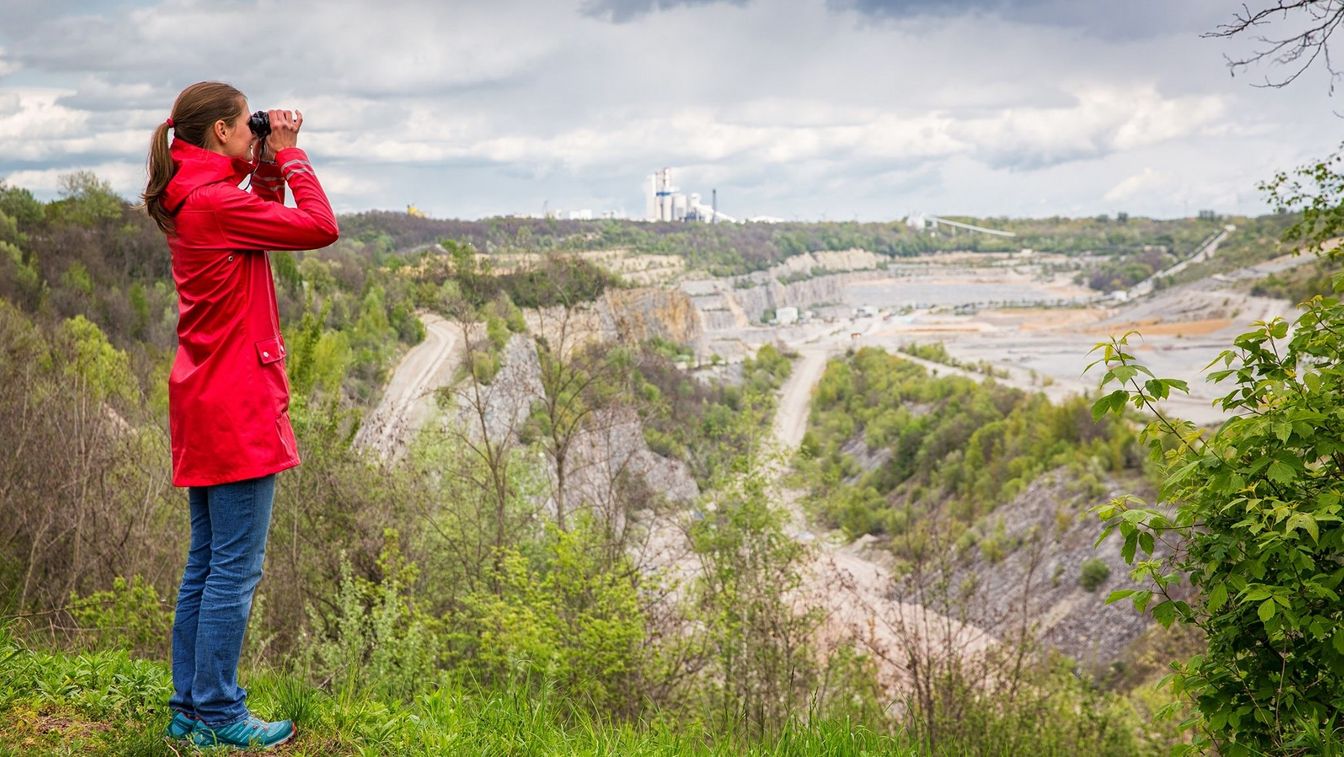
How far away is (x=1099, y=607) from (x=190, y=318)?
95.1 feet

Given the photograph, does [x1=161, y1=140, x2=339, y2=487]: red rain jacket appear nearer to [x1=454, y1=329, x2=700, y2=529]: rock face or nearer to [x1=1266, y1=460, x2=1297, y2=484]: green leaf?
[x1=1266, y1=460, x2=1297, y2=484]: green leaf

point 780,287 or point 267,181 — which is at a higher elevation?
point 267,181

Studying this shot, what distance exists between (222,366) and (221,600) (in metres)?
Answer: 0.71

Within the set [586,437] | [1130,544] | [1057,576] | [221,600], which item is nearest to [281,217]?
[221,600]

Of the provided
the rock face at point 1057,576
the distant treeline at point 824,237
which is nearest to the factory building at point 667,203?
the distant treeline at point 824,237

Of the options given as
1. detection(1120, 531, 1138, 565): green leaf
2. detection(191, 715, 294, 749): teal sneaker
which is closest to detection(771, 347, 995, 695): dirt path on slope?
detection(1120, 531, 1138, 565): green leaf

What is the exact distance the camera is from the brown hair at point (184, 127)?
3.08 m

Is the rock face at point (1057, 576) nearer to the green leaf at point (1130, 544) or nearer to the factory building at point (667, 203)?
the green leaf at point (1130, 544)

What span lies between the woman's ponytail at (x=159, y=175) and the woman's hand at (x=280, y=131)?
0.30 m

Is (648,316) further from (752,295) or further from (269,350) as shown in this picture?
(752,295)

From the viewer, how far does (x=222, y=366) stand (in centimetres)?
304

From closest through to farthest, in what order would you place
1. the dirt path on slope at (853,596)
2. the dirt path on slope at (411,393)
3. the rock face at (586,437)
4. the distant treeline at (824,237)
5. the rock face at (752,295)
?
the dirt path on slope at (853,596) → the dirt path on slope at (411,393) → the rock face at (586,437) → the distant treeline at (824,237) → the rock face at (752,295)

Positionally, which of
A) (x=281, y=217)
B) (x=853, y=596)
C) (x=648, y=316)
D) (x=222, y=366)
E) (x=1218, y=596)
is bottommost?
(x=853, y=596)

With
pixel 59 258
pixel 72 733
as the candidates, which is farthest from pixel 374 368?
pixel 72 733
